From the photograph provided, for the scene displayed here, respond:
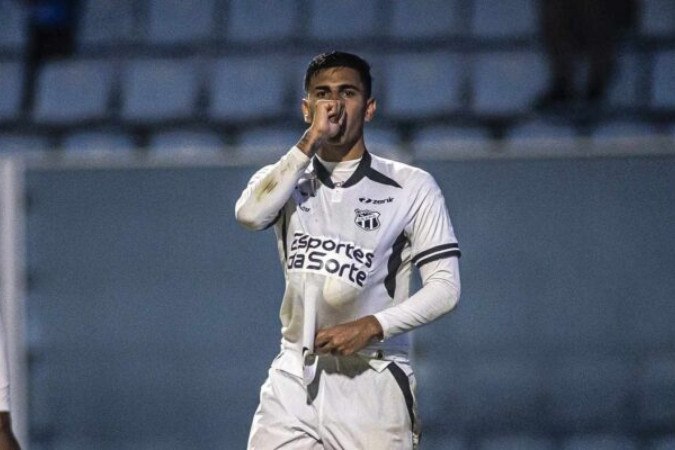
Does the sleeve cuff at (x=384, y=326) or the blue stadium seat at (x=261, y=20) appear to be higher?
the blue stadium seat at (x=261, y=20)

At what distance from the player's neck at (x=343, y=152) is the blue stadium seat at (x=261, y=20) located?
3132 millimetres

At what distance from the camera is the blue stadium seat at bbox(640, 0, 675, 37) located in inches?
236

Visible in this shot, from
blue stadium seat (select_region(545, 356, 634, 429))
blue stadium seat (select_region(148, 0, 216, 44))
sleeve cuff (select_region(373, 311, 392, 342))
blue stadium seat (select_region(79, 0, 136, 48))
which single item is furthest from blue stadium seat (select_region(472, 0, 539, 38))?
sleeve cuff (select_region(373, 311, 392, 342))

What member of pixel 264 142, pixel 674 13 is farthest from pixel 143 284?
pixel 674 13

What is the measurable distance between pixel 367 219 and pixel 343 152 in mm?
178

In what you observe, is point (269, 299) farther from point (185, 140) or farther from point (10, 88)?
point (10, 88)

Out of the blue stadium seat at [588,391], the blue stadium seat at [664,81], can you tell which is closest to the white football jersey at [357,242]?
the blue stadium seat at [588,391]

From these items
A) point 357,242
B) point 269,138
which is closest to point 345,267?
point 357,242

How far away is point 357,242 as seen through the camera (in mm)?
2943

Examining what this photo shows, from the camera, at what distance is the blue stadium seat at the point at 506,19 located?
607 centimetres

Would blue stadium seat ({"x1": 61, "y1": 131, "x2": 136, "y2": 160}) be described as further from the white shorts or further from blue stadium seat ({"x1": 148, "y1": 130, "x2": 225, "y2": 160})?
the white shorts

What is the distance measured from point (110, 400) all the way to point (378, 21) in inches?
87.6

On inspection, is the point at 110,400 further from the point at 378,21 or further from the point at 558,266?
the point at 378,21

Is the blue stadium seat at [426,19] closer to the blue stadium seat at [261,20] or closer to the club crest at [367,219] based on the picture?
the blue stadium seat at [261,20]
